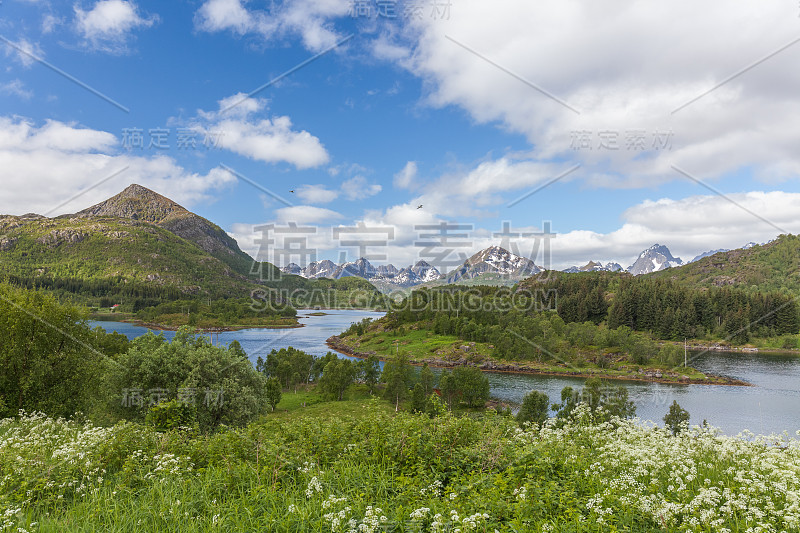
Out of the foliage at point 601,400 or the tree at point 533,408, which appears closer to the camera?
the foliage at point 601,400

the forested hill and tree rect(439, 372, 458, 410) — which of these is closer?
tree rect(439, 372, 458, 410)

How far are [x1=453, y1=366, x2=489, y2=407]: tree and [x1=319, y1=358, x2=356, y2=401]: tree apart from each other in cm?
2115

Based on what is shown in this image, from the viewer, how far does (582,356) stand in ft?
376

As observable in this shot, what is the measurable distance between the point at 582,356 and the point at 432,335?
180 feet

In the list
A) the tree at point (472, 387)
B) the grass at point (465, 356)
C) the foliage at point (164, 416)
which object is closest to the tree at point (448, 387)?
the tree at point (472, 387)

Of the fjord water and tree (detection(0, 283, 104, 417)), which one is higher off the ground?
tree (detection(0, 283, 104, 417))

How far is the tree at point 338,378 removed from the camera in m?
72.1

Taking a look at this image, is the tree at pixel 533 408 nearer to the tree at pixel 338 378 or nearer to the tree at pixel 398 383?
the tree at pixel 398 383

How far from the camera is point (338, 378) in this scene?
71.9 meters

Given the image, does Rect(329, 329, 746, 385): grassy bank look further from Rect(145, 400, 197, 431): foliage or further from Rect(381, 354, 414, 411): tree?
Rect(145, 400, 197, 431): foliage

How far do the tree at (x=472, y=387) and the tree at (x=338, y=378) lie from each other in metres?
21.1

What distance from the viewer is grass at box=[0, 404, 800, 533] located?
500 cm

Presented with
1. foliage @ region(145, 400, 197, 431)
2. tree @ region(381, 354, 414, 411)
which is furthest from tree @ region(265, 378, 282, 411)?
foliage @ region(145, 400, 197, 431)

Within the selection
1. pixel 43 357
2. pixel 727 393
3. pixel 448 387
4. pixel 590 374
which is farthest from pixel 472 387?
pixel 43 357
